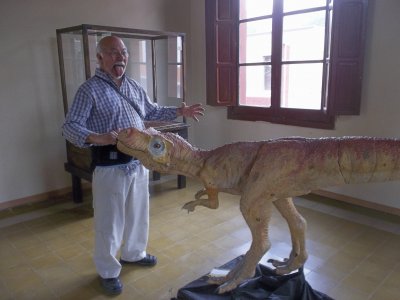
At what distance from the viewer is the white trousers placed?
2.21 m

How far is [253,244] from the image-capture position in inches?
73.0

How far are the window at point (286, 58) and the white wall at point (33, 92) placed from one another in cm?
152

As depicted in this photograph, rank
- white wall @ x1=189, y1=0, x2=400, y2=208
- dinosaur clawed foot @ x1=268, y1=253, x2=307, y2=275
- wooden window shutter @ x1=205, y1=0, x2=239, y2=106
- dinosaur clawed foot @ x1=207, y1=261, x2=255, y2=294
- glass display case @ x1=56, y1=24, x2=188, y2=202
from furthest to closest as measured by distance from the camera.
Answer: wooden window shutter @ x1=205, y1=0, x2=239, y2=106
glass display case @ x1=56, y1=24, x2=188, y2=202
white wall @ x1=189, y1=0, x2=400, y2=208
dinosaur clawed foot @ x1=268, y1=253, x2=307, y2=275
dinosaur clawed foot @ x1=207, y1=261, x2=255, y2=294

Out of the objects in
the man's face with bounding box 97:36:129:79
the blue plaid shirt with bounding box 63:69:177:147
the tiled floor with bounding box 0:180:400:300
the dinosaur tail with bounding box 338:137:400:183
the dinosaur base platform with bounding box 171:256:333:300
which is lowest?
the tiled floor with bounding box 0:180:400:300

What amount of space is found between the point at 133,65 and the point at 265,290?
3.26 m

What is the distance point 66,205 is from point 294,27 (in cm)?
331

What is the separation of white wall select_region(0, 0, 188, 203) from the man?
1980 millimetres

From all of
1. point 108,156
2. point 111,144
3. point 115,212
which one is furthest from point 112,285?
point 111,144

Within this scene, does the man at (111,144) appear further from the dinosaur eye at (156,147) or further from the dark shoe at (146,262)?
the dinosaur eye at (156,147)

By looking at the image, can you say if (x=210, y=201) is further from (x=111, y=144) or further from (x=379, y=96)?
(x=379, y=96)

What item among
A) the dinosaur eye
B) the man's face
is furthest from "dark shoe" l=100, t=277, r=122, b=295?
the man's face

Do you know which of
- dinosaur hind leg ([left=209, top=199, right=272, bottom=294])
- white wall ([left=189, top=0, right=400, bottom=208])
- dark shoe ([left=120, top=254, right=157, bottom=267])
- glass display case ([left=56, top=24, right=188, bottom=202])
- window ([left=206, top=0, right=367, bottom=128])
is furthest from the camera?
glass display case ([left=56, top=24, right=188, bottom=202])

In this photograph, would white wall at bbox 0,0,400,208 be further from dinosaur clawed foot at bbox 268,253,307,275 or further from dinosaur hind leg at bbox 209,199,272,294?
dinosaur hind leg at bbox 209,199,272,294

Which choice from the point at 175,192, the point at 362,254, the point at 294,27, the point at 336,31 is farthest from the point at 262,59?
the point at 362,254
